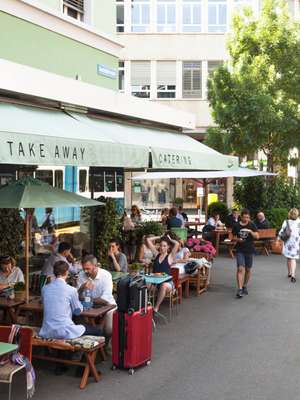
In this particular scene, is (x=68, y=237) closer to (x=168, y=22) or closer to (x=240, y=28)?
(x=240, y=28)

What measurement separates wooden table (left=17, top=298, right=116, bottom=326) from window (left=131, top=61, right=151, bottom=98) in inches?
1097

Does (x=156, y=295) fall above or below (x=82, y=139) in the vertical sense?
below

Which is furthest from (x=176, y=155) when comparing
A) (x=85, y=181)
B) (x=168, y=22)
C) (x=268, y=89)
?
(x=168, y=22)

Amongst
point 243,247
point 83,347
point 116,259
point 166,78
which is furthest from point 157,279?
point 166,78

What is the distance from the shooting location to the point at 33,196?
8.36 m

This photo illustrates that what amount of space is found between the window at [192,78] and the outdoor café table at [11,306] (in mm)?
28511

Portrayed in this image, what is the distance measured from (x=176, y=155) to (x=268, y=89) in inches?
486

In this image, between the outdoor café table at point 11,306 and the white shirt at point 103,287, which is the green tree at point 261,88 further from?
the outdoor café table at point 11,306

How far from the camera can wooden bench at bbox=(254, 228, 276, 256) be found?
18.5 meters

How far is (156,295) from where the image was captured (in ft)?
34.6

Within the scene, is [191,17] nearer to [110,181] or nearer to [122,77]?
[122,77]

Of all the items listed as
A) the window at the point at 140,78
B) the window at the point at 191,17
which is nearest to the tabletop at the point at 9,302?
the window at the point at 140,78

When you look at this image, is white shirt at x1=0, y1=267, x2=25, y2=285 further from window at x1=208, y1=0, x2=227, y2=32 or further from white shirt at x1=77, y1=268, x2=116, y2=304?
window at x1=208, y1=0, x2=227, y2=32

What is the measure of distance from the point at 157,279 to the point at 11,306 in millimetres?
2716
